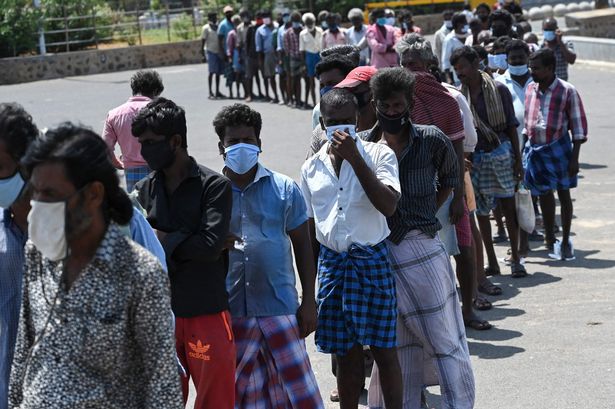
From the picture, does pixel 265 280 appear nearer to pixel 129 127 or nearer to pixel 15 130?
pixel 15 130

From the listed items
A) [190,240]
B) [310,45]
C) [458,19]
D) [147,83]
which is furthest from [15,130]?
[310,45]

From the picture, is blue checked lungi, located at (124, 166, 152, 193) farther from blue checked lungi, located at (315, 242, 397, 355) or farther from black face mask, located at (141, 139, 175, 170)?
black face mask, located at (141, 139, 175, 170)

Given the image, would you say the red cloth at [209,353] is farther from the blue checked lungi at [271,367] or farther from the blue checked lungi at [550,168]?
the blue checked lungi at [550,168]

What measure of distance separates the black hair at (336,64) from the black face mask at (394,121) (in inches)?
52.7

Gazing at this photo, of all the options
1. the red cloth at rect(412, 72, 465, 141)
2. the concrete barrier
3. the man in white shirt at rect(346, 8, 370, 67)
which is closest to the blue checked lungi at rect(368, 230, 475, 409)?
the red cloth at rect(412, 72, 465, 141)

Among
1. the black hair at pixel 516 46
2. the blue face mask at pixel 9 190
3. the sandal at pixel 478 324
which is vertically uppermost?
the blue face mask at pixel 9 190

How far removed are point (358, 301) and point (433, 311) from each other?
0.48 metres

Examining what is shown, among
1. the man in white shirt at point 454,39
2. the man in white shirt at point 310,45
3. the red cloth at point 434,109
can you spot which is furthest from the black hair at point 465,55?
the man in white shirt at point 310,45

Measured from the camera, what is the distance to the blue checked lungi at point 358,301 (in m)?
5.53

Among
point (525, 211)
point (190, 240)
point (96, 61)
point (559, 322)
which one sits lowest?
point (96, 61)

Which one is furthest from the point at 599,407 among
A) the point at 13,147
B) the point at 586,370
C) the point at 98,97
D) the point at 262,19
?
the point at 98,97

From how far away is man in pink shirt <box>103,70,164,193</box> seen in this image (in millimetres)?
8195

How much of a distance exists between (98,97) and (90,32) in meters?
8.50

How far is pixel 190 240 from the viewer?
4.79 m
